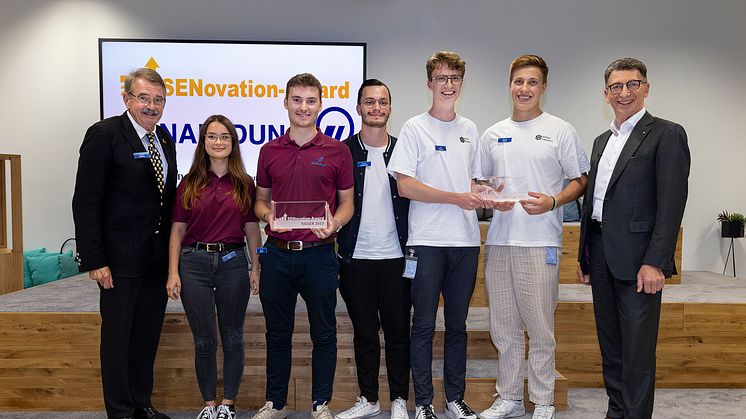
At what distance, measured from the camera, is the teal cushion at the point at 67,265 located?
5824 millimetres

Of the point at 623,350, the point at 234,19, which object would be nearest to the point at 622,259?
the point at 623,350

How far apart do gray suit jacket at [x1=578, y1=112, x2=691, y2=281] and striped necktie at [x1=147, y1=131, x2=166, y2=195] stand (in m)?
2.05

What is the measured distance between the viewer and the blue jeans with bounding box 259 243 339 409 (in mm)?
2752

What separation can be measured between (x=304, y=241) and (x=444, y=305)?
0.74 meters

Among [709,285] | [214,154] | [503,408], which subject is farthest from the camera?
[709,285]

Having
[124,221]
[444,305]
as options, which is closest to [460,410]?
[444,305]

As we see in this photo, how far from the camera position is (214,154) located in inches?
110

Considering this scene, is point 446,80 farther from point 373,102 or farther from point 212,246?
point 212,246

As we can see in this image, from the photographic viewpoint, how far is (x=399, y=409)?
9.59 feet

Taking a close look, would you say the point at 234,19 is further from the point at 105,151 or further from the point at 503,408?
the point at 503,408

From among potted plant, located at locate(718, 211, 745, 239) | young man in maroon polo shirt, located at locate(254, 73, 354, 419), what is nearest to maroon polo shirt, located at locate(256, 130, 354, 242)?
young man in maroon polo shirt, located at locate(254, 73, 354, 419)

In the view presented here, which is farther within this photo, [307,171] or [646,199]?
[307,171]

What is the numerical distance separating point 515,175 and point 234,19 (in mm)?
4255

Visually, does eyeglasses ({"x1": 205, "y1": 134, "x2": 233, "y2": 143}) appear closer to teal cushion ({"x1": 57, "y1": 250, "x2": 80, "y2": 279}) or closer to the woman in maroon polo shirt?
the woman in maroon polo shirt
